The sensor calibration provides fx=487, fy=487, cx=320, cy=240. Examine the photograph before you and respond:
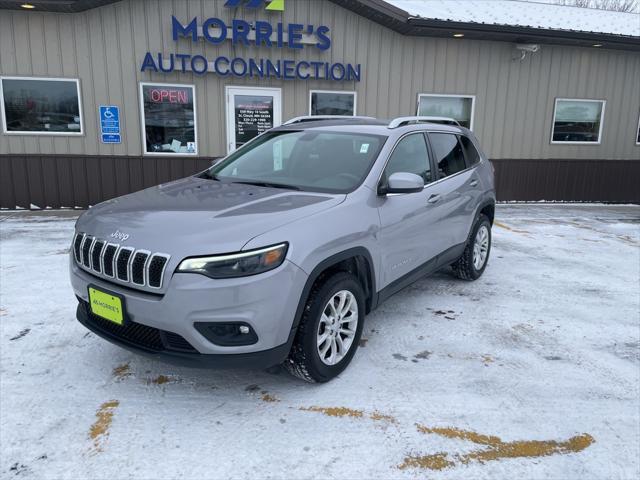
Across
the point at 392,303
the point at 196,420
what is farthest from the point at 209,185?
the point at 392,303

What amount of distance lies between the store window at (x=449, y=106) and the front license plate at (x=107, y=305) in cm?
894

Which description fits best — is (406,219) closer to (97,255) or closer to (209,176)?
(209,176)

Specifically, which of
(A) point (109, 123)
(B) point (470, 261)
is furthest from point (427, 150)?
(A) point (109, 123)

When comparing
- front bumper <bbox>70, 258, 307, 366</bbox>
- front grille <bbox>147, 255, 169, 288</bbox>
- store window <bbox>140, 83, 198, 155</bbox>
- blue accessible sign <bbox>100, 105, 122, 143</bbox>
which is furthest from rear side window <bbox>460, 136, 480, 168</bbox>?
blue accessible sign <bbox>100, 105, 122, 143</bbox>

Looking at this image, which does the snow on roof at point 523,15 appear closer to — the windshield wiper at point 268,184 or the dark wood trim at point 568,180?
the dark wood trim at point 568,180

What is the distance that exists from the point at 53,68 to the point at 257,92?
145 inches

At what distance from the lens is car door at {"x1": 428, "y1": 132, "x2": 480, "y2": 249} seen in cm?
446

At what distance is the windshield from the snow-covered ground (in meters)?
1.32

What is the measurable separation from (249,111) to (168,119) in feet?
5.14

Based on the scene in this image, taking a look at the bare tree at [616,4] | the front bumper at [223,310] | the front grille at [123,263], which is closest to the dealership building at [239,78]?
the front grille at [123,263]

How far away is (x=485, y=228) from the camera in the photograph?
18.1ft

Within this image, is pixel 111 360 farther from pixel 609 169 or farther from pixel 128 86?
pixel 609 169

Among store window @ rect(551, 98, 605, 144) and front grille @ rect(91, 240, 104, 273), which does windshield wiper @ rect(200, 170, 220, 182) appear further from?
store window @ rect(551, 98, 605, 144)

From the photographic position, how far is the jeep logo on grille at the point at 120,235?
110 inches
